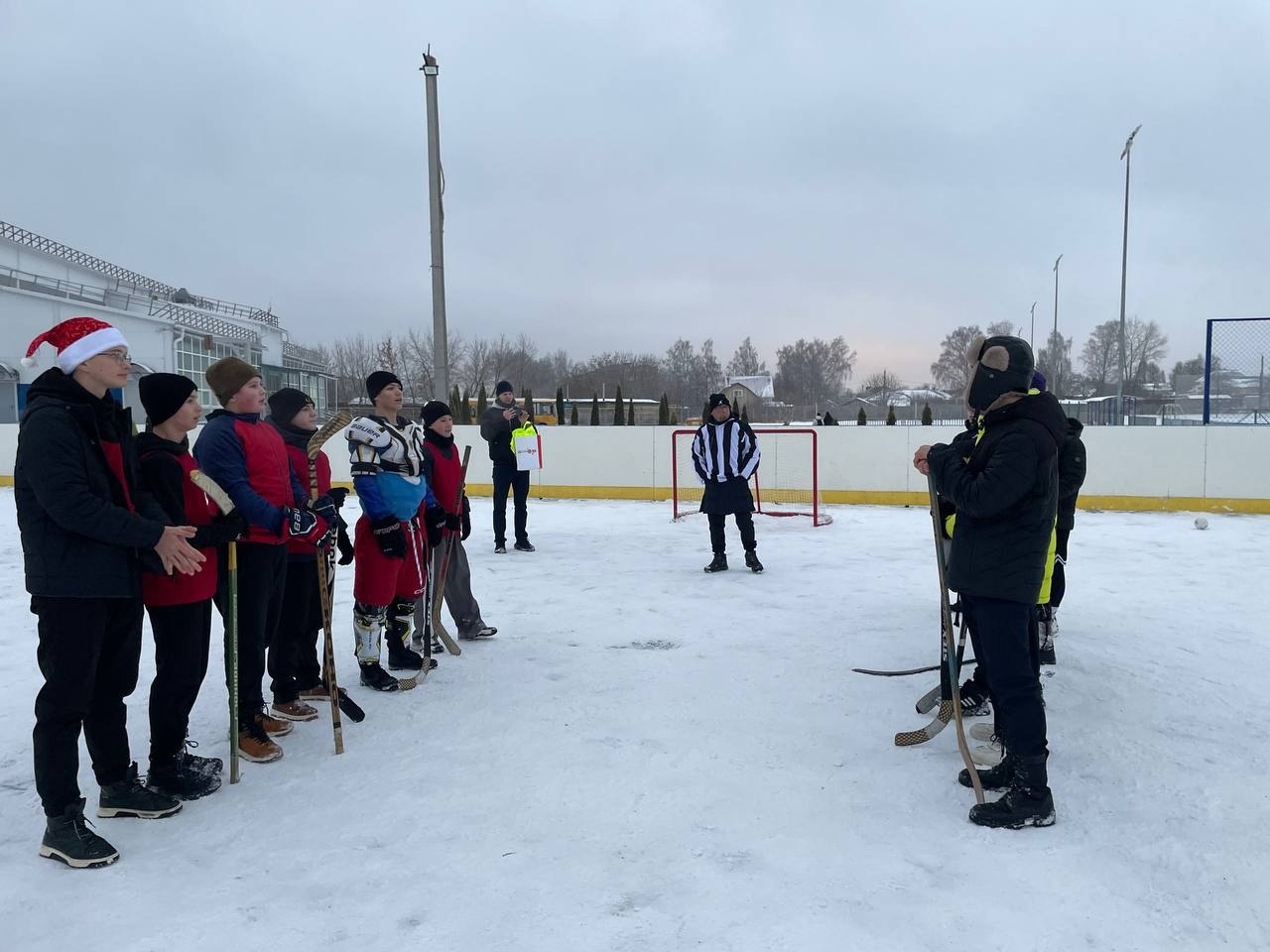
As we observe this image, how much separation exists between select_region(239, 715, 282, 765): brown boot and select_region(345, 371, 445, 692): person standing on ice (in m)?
0.82

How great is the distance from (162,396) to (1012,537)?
9.81 feet

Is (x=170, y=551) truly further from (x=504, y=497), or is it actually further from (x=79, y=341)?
(x=504, y=497)

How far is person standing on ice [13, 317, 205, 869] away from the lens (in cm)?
258

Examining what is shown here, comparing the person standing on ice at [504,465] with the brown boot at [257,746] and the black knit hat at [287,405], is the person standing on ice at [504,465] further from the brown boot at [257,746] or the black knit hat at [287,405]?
the brown boot at [257,746]

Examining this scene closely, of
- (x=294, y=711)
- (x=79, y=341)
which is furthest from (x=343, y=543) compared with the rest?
(x=79, y=341)

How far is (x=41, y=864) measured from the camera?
2.69 metres

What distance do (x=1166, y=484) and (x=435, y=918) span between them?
481 inches

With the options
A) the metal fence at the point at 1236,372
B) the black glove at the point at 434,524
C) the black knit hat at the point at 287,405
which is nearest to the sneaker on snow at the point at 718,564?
the black glove at the point at 434,524

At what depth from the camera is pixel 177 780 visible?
3156 millimetres

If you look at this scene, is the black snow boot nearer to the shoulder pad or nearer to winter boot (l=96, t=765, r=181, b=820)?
winter boot (l=96, t=765, r=181, b=820)

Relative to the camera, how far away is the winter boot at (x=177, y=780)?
3.15m

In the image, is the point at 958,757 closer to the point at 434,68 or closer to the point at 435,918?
the point at 435,918

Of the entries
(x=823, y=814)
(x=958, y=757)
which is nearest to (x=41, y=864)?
(x=823, y=814)

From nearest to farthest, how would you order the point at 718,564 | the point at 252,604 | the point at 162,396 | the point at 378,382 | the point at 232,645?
the point at 162,396, the point at 232,645, the point at 252,604, the point at 378,382, the point at 718,564
